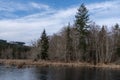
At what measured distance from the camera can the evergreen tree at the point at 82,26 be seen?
87.6m

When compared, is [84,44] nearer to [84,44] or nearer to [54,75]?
[84,44]

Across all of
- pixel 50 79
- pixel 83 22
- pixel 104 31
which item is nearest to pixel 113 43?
pixel 104 31

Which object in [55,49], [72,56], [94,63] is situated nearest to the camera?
[94,63]

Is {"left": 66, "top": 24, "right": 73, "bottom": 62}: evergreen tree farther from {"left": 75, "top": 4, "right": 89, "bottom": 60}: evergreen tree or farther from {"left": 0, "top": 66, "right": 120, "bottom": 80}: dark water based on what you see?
{"left": 0, "top": 66, "right": 120, "bottom": 80}: dark water

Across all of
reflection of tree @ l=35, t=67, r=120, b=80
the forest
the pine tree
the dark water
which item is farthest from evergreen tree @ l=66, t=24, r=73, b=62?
the dark water

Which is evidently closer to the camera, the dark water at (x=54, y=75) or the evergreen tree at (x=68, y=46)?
the dark water at (x=54, y=75)

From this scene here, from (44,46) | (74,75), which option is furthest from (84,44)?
(74,75)

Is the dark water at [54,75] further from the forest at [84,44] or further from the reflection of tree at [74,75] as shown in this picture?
the forest at [84,44]

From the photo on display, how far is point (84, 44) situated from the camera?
87.8m

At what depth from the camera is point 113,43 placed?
86.4m

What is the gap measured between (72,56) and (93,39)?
8.81 m

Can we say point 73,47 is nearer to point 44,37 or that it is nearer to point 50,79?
point 44,37

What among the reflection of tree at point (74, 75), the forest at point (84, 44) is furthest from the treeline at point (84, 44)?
the reflection of tree at point (74, 75)

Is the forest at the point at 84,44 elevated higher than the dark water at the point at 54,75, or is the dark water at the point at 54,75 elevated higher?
the forest at the point at 84,44
